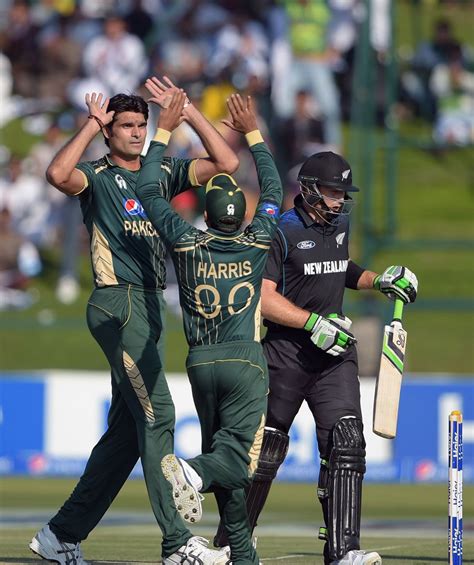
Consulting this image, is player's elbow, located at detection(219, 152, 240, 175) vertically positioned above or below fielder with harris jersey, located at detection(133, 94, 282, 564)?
above

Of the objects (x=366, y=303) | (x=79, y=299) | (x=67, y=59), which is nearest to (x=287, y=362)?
(x=366, y=303)

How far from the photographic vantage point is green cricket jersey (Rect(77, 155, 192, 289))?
7301 millimetres

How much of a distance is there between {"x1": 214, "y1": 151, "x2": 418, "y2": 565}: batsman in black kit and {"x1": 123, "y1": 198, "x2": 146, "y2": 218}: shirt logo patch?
2.53ft

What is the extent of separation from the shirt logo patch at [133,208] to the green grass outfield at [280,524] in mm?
2091

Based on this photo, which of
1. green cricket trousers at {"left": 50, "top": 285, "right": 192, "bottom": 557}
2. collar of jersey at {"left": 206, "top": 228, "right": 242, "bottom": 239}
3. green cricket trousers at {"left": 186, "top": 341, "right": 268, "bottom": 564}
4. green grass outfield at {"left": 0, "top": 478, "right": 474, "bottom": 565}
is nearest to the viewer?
green cricket trousers at {"left": 186, "top": 341, "right": 268, "bottom": 564}

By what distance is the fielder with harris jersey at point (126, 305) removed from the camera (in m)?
7.12

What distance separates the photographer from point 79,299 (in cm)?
1995

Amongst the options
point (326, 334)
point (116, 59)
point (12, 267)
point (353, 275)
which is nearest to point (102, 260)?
point (326, 334)

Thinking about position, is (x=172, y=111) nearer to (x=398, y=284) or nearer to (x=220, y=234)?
(x=220, y=234)

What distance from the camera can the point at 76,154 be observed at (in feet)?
23.4

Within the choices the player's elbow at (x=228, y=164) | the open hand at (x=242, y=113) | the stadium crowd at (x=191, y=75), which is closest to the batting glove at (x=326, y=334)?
the player's elbow at (x=228, y=164)

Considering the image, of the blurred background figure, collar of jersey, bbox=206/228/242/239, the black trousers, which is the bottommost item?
the black trousers

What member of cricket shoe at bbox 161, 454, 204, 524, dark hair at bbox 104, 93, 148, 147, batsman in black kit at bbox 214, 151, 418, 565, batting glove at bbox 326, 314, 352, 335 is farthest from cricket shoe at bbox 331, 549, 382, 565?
dark hair at bbox 104, 93, 148, 147

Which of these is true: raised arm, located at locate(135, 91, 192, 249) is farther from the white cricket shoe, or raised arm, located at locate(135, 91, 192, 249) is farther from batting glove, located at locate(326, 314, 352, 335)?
the white cricket shoe
